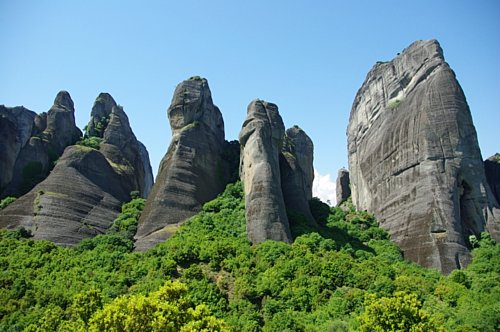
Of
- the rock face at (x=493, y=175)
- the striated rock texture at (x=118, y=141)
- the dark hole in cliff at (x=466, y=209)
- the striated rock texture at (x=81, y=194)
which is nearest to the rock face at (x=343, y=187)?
the rock face at (x=493, y=175)

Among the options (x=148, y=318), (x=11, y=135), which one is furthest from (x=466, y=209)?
(x=11, y=135)

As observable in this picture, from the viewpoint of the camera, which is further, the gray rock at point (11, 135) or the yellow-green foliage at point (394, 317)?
the gray rock at point (11, 135)

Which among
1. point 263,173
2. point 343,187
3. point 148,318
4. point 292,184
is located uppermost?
point 343,187

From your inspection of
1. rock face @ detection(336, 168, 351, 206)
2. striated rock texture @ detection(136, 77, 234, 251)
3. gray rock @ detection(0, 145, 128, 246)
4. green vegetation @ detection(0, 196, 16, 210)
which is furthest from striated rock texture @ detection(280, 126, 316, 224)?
green vegetation @ detection(0, 196, 16, 210)

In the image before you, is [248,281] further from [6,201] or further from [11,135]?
[11,135]

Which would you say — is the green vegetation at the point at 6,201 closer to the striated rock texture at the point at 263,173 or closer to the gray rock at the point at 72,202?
the gray rock at the point at 72,202

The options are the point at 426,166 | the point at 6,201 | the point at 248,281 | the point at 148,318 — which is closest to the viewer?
the point at 148,318

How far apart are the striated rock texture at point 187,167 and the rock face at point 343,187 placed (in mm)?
25185

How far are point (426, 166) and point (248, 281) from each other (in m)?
23.0

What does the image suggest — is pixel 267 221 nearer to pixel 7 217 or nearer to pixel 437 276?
pixel 437 276

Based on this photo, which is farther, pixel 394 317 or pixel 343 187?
pixel 343 187

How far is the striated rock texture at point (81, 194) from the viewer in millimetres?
49750

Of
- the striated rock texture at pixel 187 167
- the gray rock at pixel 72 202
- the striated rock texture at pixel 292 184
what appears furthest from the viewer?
the striated rock texture at pixel 292 184

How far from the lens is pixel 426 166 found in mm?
50812
